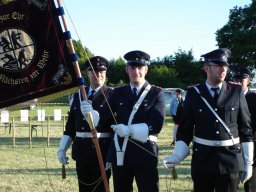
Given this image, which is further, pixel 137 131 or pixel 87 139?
pixel 87 139

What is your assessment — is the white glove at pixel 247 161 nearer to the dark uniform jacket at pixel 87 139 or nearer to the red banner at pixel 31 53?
the dark uniform jacket at pixel 87 139

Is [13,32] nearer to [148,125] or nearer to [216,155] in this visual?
[148,125]

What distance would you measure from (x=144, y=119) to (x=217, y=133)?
886mm

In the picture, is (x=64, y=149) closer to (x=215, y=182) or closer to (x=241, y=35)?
(x=215, y=182)

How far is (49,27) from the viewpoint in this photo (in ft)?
14.9

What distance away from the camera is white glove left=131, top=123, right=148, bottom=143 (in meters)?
4.84

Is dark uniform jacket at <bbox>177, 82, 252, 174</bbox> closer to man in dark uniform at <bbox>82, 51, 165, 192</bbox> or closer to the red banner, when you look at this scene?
man in dark uniform at <bbox>82, 51, 165, 192</bbox>

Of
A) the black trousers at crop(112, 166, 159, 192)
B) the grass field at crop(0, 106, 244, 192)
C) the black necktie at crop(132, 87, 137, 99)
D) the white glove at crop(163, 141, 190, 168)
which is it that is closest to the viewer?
the white glove at crop(163, 141, 190, 168)

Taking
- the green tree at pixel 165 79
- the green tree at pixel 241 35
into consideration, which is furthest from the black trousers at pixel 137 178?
the green tree at pixel 165 79

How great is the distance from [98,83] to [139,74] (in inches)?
30.6

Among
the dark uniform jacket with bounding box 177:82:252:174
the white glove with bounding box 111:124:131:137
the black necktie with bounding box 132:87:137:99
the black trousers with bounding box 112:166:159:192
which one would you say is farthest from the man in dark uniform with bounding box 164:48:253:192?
the black necktie with bounding box 132:87:137:99

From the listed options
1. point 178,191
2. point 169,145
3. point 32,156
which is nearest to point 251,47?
point 169,145

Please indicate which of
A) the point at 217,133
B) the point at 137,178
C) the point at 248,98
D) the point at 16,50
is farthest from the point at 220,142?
the point at 16,50

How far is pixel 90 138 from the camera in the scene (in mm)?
5621
